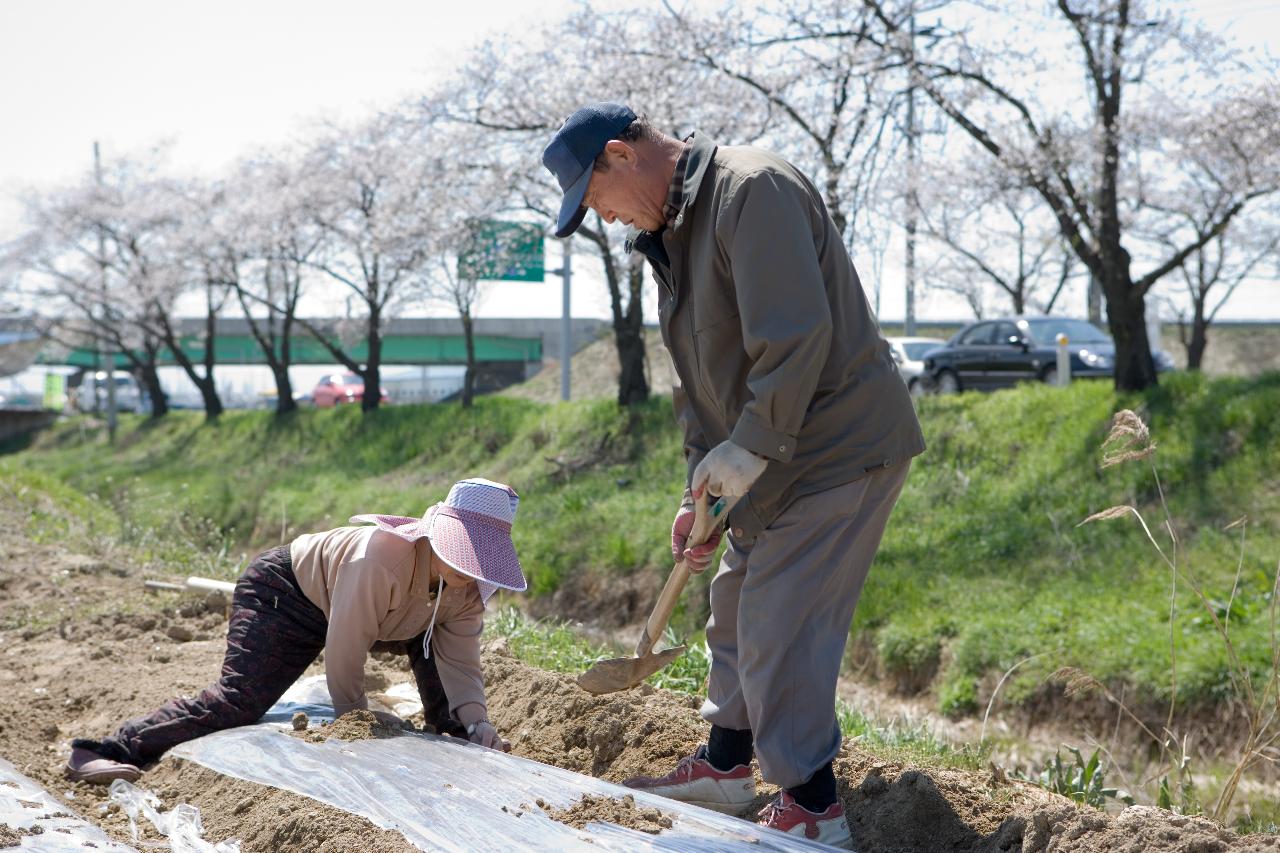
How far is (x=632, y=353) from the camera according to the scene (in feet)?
50.1

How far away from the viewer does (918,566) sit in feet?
30.2

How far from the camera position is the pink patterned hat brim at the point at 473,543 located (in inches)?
137

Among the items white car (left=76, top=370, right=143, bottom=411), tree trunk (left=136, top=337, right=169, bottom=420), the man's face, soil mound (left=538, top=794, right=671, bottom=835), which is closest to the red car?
tree trunk (left=136, top=337, right=169, bottom=420)

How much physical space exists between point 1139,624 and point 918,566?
211cm

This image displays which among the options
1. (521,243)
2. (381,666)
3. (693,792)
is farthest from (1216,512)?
(521,243)

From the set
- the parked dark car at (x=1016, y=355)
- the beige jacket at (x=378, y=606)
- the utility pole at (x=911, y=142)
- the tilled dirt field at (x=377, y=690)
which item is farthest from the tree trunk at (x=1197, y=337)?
the beige jacket at (x=378, y=606)

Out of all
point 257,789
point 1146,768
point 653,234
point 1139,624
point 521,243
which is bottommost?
point 1146,768

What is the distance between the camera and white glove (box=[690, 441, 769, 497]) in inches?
103

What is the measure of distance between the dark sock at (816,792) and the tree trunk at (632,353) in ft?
40.8

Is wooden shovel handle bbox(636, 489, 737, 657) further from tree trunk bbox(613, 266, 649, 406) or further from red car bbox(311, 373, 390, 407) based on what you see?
red car bbox(311, 373, 390, 407)

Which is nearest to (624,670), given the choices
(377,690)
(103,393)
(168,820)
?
(168,820)

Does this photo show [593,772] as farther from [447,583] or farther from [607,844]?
[607,844]

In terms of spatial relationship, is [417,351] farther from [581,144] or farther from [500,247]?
[581,144]

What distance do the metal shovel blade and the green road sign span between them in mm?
14466
